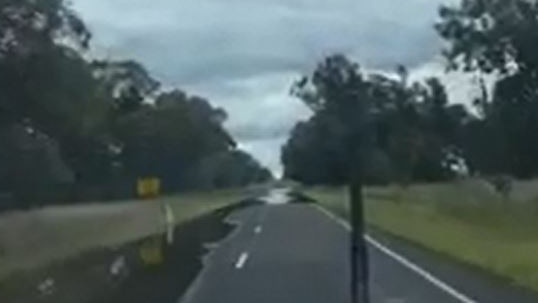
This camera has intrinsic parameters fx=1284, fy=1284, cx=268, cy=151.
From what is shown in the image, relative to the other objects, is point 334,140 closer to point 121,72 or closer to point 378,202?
point 378,202

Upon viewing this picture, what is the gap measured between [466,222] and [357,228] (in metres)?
39.4

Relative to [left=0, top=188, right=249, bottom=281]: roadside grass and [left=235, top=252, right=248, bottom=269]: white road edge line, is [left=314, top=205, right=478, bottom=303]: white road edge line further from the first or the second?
[left=0, top=188, right=249, bottom=281]: roadside grass

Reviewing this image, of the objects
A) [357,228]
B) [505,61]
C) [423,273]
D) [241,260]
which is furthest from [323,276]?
[505,61]

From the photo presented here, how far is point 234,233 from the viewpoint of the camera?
41812 millimetres

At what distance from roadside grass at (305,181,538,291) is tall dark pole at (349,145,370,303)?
4.46ft

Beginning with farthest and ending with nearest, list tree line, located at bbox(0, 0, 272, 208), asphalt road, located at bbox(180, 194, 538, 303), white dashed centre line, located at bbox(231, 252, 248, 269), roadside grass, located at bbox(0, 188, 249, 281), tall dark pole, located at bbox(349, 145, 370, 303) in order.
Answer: tree line, located at bbox(0, 0, 272, 208)
white dashed centre line, located at bbox(231, 252, 248, 269)
roadside grass, located at bbox(0, 188, 249, 281)
asphalt road, located at bbox(180, 194, 538, 303)
tall dark pole, located at bbox(349, 145, 370, 303)

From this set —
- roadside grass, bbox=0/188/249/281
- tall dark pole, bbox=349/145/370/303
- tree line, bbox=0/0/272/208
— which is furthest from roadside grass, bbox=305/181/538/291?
tree line, bbox=0/0/272/208

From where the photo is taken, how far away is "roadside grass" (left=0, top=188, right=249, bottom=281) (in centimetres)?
2331

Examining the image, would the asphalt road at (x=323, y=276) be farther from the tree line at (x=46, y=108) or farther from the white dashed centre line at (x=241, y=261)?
the tree line at (x=46, y=108)

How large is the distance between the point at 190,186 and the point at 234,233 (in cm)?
7161

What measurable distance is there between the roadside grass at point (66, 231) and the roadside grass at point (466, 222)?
15.4ft

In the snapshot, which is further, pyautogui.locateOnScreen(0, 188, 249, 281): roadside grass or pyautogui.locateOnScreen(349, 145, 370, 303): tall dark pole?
pyautogui.locateOnScreen(0, 188, 249, 281): roadside grass

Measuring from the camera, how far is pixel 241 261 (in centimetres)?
2728

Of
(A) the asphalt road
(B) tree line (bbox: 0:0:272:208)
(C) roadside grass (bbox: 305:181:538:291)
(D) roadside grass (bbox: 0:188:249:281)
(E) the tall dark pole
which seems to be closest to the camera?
(E) the tall dark pole
